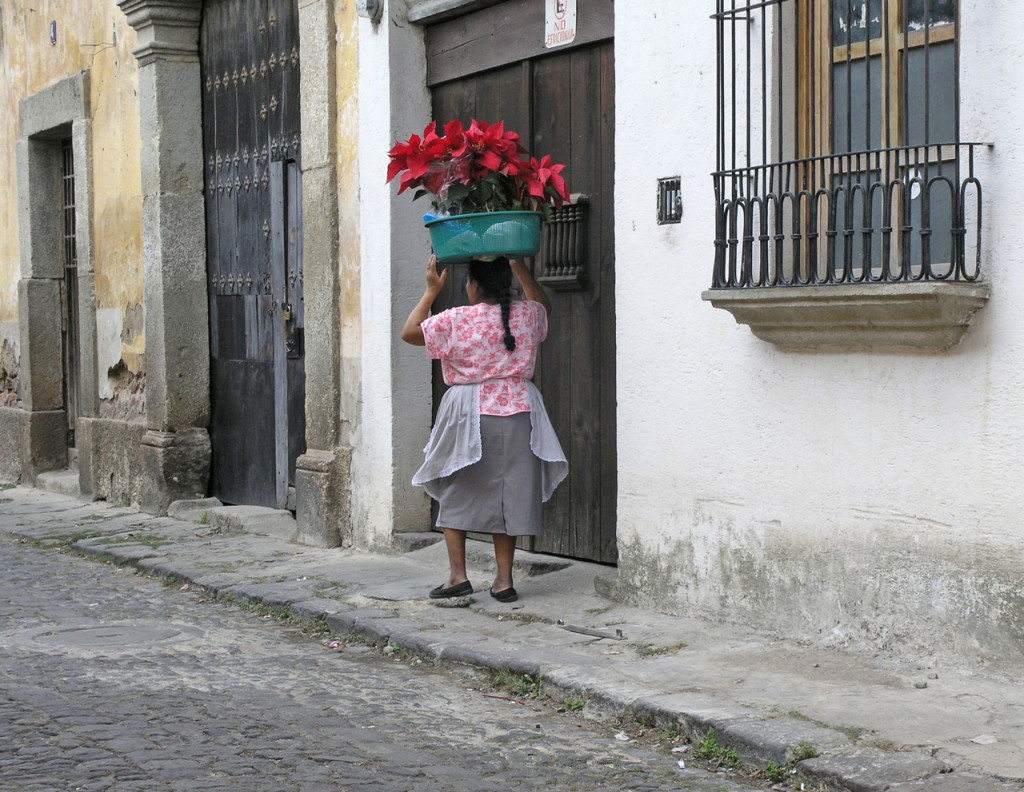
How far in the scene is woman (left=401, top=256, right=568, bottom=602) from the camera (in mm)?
6090

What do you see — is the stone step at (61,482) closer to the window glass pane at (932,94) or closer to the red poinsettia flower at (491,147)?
the red poinsettia flower at (491,147)

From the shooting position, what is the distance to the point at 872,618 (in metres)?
4.92

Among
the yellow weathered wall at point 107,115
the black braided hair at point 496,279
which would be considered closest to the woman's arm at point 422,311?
the black braided hair at point 496,279

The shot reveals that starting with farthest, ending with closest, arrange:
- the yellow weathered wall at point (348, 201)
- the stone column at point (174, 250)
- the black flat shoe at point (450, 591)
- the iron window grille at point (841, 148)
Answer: the stone column at point (174, 250) → the yellow weathered wall at point (348, 201) → the black flat shoe at point (450, 591) → the iron window grille at point (841, 148)

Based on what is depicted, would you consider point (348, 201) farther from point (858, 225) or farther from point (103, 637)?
point (858, 225)

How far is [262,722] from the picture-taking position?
4.57 meters

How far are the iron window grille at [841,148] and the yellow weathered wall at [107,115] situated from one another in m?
5.89

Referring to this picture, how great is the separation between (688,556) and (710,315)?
0.95 m

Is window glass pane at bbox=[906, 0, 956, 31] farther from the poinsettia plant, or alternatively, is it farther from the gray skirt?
the gray skirt

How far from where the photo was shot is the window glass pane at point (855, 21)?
16.0 feet

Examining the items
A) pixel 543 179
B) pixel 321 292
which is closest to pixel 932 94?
pixel 543 179

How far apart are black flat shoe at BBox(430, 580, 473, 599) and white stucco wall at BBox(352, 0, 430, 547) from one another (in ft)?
4.05

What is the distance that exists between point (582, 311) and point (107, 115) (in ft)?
17.6

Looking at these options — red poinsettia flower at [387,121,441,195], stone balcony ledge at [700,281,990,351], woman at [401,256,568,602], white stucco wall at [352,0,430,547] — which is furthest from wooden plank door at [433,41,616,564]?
stone balcony ledge at [700,281,990,351]
